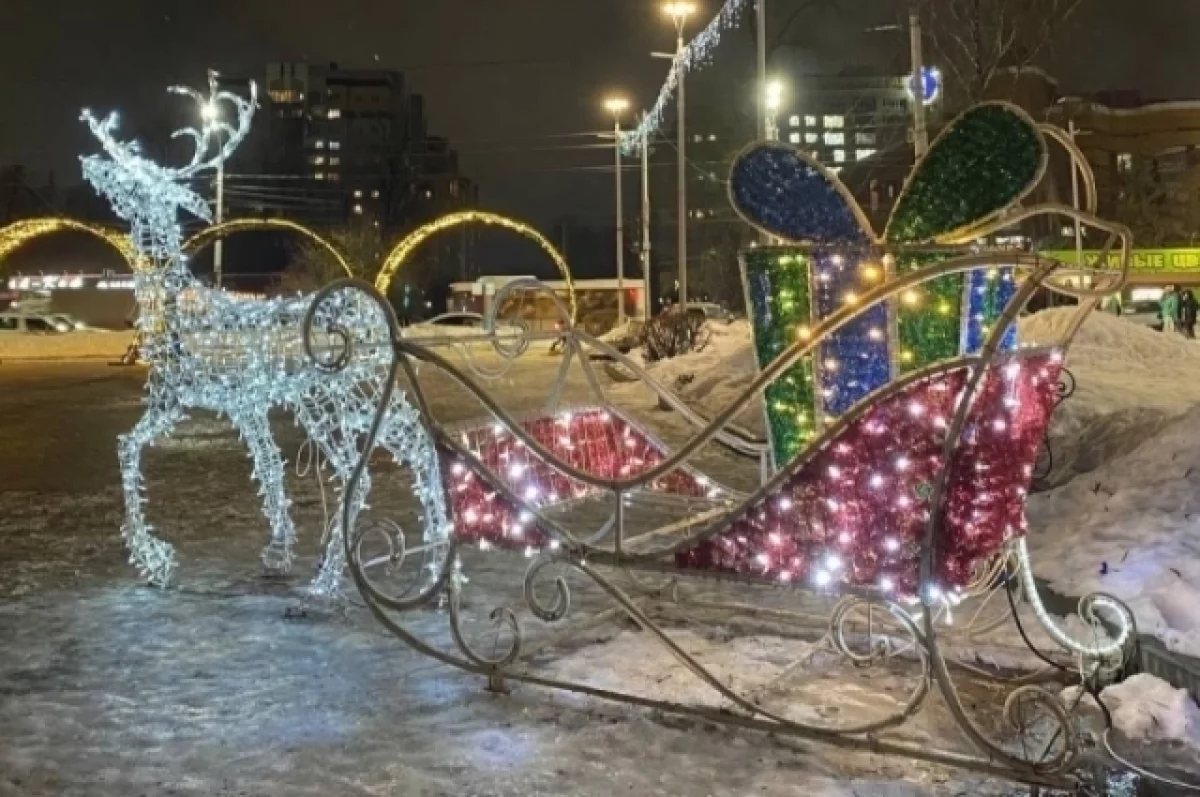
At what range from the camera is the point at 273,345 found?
6203 millimetres

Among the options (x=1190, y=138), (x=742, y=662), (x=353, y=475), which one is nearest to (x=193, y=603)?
(x=353, y=475)

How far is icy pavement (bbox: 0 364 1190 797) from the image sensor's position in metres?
3.84

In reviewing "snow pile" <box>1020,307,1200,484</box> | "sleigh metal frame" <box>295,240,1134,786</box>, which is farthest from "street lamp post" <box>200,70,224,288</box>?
"snow pile" <box>1020,307,1200,484</box>

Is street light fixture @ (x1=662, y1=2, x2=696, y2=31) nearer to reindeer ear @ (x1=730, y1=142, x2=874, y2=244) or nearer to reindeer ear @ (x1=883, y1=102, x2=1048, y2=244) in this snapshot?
reindeer ear @ (x1=730, y1=142, x2=874, y2=244)

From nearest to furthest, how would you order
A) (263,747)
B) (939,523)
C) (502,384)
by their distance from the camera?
(939,523) → (263,747) → (502,384)

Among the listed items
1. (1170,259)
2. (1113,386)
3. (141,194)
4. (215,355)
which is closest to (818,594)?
(215,355)

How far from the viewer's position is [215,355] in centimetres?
622

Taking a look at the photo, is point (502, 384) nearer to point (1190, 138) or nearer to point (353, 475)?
point (353, 475)

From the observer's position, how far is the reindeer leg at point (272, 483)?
6.41m

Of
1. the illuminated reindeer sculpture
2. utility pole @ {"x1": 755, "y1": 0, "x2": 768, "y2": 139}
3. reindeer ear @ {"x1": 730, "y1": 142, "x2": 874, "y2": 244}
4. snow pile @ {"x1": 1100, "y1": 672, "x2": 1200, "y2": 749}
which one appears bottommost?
snow pile @ {"x1": 1100, "y1": 672, "x2": 1200, "y2": 749}

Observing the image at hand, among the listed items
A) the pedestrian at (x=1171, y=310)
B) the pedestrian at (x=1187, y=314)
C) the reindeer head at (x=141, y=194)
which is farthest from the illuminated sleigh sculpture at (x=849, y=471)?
the pedestrian at (x=1187, y=314)

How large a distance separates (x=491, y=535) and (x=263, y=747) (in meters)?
1.20

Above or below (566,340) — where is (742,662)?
below

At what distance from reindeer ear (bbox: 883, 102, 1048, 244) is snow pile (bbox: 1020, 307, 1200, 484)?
61cm
